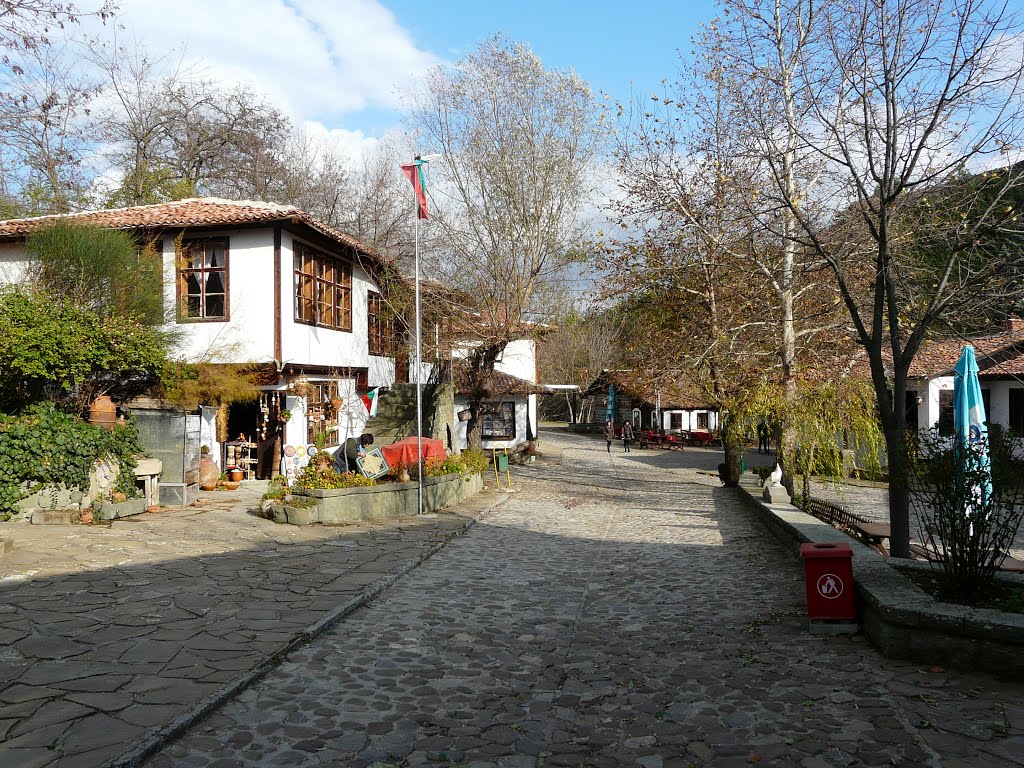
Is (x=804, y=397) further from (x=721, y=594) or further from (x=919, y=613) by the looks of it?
(x=919, y=613)

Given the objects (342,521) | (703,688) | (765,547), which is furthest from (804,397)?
(703,688)

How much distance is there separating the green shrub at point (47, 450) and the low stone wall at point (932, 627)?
396 inches

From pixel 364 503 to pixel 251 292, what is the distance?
605cm

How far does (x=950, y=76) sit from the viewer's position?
6562 millimetres

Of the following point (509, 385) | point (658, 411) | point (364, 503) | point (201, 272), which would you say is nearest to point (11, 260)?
point (201, 272)

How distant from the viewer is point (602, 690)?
4.91 meters

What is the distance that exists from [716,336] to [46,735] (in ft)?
41.8

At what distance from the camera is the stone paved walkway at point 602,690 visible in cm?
389

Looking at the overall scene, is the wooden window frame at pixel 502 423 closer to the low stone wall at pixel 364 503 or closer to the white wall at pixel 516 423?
the white wall at pixel 516 423

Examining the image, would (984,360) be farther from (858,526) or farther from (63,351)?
(63,351)

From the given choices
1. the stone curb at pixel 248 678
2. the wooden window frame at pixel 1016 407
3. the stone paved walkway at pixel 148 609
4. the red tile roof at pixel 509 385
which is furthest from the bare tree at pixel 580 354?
the stone curb at pixel 248 678

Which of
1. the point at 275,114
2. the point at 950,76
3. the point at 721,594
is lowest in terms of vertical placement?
the point at 721,594

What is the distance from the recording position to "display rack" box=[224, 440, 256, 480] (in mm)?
16375

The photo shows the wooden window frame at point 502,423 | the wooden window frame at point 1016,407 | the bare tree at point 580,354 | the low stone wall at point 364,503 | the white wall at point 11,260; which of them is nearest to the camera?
the low stone wall at point 364,503
